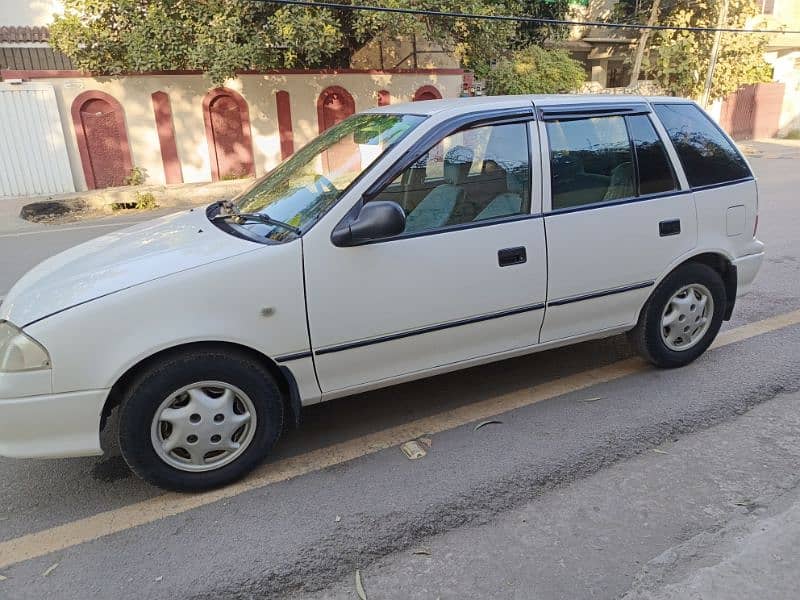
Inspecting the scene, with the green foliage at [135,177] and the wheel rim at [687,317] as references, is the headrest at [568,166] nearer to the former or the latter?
the wheel rim at [687,317]

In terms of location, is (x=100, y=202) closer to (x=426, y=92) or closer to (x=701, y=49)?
(x=426, y=92)

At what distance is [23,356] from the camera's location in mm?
2691

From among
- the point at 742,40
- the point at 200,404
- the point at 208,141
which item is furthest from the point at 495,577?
the point at 742,40

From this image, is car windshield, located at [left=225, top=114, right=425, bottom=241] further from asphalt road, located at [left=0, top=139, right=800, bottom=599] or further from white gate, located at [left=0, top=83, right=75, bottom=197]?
white gate, located at [left=0, top=83, right=75, bottom=197]


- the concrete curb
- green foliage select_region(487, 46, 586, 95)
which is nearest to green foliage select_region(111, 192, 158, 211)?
A: the concrete curb

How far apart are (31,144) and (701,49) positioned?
66.1 ft

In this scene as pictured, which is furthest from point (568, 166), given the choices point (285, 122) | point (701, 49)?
point (701, 49)

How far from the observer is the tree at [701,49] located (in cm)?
2136

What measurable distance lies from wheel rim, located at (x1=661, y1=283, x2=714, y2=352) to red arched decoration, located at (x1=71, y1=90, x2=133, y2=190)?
13.4 m

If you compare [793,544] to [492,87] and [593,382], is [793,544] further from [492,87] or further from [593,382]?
[492,87]

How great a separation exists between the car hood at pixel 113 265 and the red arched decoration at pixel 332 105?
43.5ft

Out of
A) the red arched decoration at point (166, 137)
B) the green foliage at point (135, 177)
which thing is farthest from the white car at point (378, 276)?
the red arched decoration at point (166, 137)

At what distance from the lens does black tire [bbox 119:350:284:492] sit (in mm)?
2820

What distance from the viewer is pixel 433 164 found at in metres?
3.42
